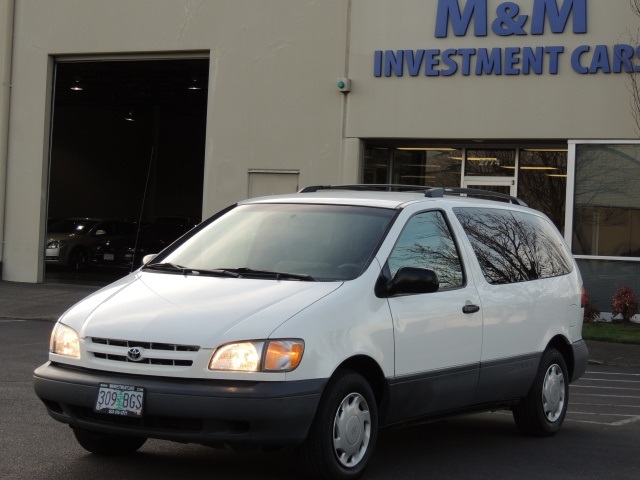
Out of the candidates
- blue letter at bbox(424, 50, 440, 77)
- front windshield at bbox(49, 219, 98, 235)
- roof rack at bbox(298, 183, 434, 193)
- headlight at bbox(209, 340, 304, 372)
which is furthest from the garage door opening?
Answer: headlight at bbox(209, 340, 304, 372)

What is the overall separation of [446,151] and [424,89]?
1.68m

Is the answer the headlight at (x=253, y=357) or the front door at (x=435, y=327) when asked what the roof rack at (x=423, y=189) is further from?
the headlight at (x=253, y=357)

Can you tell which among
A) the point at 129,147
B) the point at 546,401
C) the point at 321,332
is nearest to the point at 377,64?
the point at 546,401

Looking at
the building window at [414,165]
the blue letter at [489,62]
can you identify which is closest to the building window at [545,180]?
the building window at [414,165]

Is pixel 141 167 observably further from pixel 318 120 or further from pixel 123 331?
pixel 123 331

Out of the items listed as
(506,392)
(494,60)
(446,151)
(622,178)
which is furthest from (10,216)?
(506,392)

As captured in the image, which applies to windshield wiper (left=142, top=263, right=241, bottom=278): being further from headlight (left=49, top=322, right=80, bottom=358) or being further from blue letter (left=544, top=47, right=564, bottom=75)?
blue letter (left=544, top=47, right=564, bottom=75)

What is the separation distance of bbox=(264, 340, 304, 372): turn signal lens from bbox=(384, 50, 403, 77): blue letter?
14.3 m

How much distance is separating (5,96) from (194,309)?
18175 millimetres

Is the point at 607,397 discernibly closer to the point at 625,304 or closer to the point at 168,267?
the point at 168,267

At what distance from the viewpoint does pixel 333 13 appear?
2052 centimetres

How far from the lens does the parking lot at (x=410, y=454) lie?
266 inches

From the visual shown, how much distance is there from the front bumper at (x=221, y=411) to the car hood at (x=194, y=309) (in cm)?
25

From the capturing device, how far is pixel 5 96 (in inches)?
913
